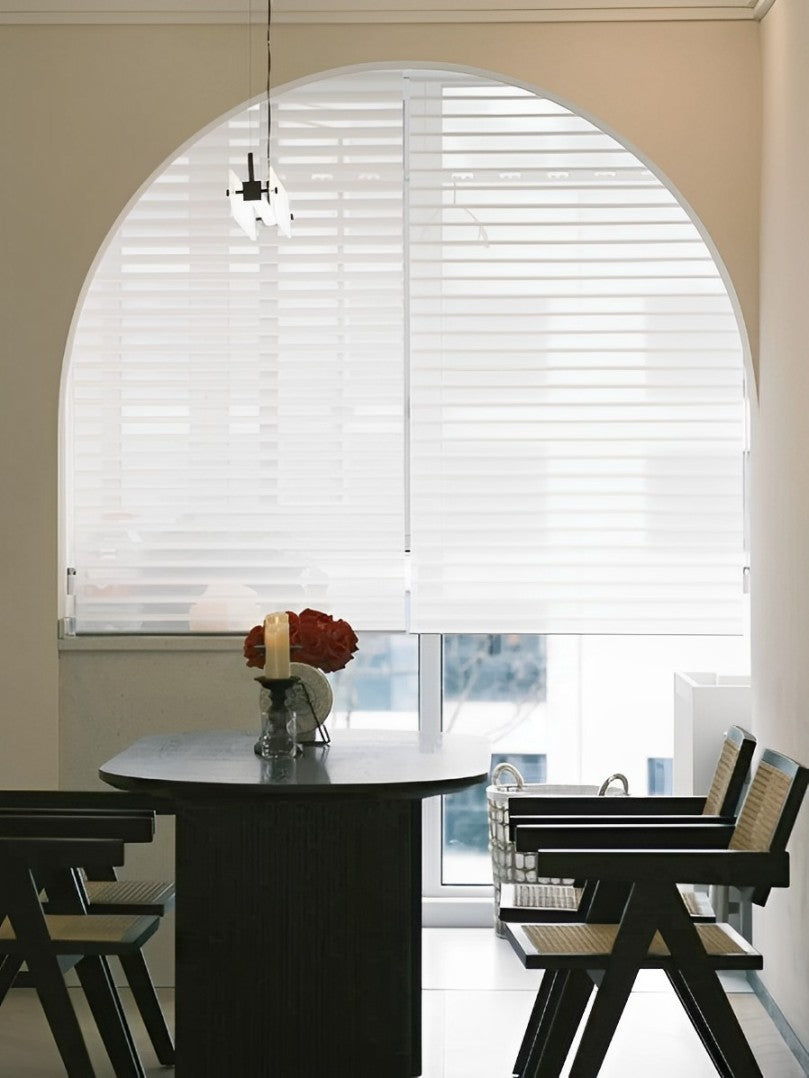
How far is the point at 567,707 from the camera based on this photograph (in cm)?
539

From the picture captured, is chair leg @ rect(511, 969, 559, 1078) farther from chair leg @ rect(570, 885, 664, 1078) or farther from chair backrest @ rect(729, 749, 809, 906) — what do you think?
chair backrest @ rect(729, 749, 809, 906)

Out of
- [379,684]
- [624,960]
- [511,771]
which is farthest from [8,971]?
[379,684]

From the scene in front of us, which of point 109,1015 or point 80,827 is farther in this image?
point 109,1015

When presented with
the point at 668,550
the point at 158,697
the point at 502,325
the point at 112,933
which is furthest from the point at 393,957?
the point at 502,325

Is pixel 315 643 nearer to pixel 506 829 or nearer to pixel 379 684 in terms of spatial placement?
pixel 506 829

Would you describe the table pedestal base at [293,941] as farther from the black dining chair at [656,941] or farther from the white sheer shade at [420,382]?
the white sheer shade at [420,382]

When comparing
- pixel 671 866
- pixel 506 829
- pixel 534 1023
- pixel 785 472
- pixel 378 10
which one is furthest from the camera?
pixel 506 829

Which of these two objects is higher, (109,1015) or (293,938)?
(293,938)

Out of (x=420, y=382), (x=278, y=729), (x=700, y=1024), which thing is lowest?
(x=700, y=1024)

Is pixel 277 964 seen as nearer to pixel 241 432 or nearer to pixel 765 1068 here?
pixel 765 1068

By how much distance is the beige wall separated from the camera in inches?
145

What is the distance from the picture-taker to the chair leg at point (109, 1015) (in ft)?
11.0

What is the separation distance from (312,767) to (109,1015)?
808 mm

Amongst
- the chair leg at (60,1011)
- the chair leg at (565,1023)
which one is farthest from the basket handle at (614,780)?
the chair leg at (60,1011)
